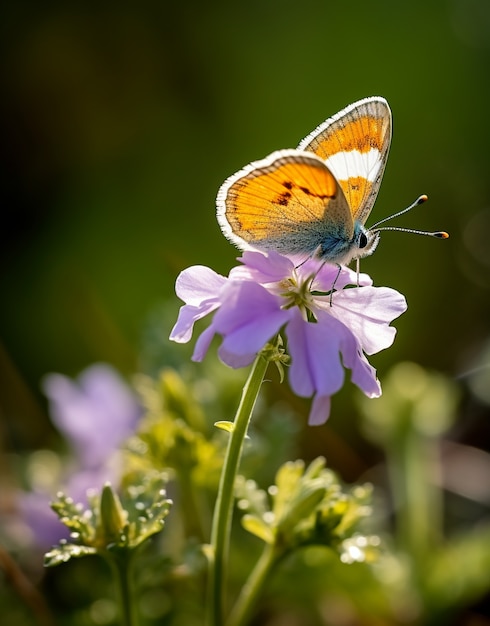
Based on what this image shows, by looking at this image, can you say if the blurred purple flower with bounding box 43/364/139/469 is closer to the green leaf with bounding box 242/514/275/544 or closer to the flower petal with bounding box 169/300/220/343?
the green leaf with bounding box 242/514/275/544

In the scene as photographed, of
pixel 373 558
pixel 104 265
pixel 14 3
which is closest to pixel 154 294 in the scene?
pixel 104 265

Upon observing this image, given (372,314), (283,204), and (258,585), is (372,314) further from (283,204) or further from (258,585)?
(258,585)

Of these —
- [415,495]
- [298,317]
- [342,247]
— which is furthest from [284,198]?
[415,495]

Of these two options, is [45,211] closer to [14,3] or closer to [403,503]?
[14,3]

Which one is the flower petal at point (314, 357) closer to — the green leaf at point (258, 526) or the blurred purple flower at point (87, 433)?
the green leaf at point (258, 526)

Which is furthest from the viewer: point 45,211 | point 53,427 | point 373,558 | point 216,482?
point 45,211

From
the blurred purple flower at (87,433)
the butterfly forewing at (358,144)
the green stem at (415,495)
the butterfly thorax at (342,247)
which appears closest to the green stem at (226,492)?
the butterfly thorax at (342,247)
